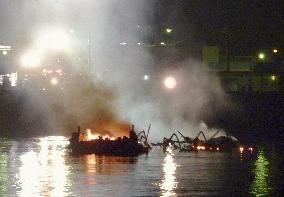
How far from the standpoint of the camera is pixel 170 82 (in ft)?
274

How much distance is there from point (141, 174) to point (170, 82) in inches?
1905

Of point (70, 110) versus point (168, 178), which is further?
point (70, 110)

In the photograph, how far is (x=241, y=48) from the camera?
94.1 m

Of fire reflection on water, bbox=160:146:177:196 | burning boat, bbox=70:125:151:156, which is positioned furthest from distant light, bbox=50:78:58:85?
fire reflection on water, bbox=160:146:177:196

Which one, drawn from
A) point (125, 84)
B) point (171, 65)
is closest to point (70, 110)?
point (125, 84)

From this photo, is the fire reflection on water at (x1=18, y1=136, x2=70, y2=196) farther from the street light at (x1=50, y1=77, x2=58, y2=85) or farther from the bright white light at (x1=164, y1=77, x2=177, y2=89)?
the street light at (x1=50, y1=77, x2=58, y2=85)

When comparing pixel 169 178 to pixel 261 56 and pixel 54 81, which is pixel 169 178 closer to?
pixel 261 56

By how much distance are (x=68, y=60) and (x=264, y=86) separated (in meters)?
27.0

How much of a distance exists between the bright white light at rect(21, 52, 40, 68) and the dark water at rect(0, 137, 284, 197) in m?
47.1

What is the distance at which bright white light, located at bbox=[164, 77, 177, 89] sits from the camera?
8200cm

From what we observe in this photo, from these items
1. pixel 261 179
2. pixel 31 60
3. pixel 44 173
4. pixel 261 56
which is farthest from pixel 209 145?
pixel 31 60

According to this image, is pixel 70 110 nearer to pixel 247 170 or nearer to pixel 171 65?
pixel 171 65

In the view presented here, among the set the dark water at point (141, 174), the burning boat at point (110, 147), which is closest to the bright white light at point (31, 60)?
the dark water at point (141, 174)

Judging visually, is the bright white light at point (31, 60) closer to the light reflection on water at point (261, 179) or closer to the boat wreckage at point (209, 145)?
the boat wreckage at point (209, 145)
